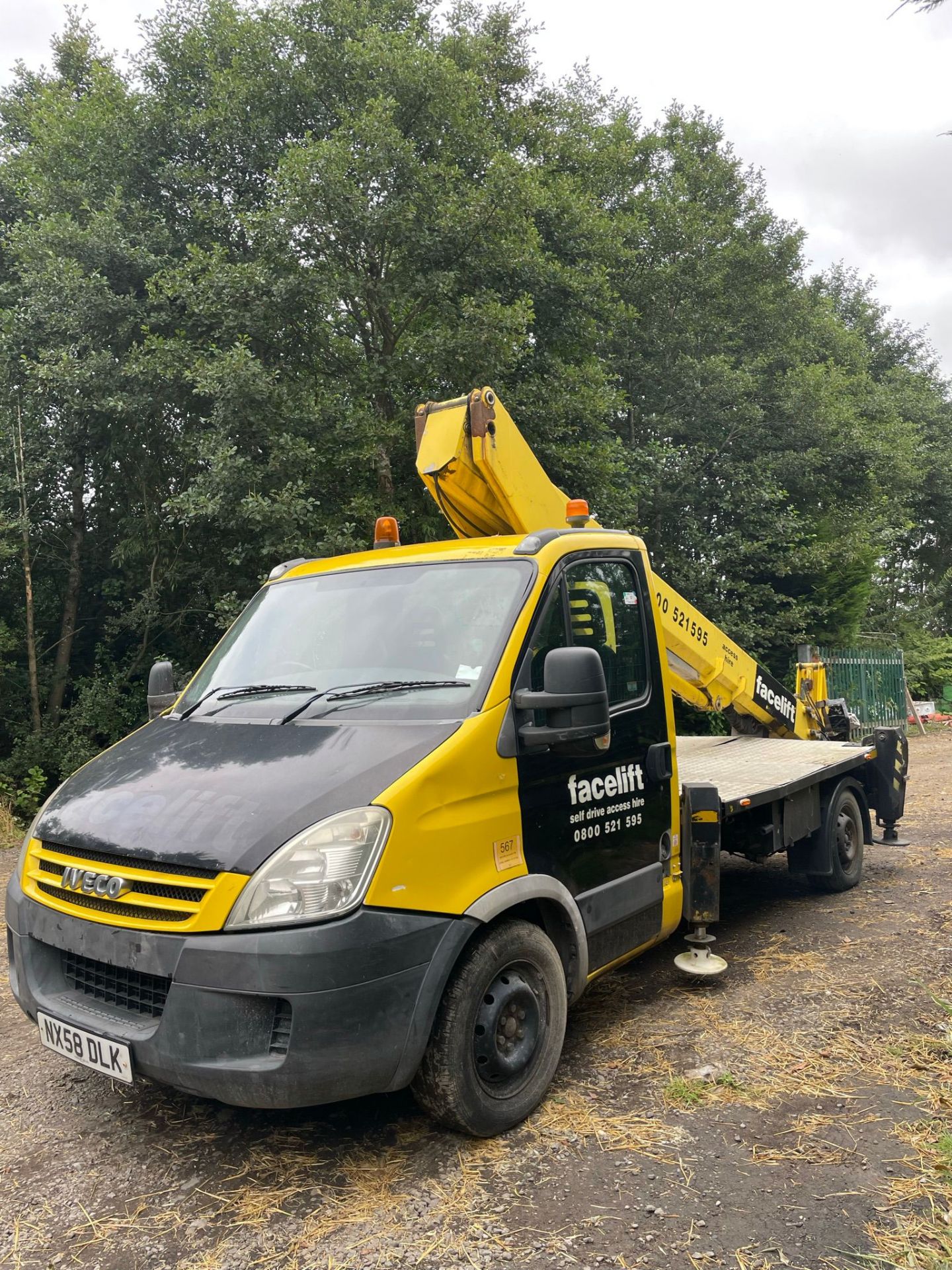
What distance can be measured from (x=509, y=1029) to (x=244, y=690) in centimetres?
178

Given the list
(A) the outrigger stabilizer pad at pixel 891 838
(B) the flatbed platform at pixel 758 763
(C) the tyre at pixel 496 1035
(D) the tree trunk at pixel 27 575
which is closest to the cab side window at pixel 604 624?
(C) the tyre at pixel 496 1035

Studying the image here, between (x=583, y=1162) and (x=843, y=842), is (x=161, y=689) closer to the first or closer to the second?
(x=583, y=1162)

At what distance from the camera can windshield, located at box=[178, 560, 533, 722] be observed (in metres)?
3.52

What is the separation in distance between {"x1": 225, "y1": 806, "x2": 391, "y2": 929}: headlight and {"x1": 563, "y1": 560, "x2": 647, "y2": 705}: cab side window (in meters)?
1.43

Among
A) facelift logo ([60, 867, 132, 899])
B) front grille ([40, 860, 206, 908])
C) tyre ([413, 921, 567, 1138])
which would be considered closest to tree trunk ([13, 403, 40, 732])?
facelift logo ([60, 867, 132, 899])

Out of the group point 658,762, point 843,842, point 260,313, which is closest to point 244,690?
point 658,762

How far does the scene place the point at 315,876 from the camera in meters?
2.81

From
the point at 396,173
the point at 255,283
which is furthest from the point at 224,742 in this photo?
the point at 396,173

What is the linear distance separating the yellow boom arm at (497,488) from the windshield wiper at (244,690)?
1.67 metres

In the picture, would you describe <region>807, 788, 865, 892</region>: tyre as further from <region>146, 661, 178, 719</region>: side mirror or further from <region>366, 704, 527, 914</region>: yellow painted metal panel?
<region>146, 661, 178, 719</region>: side mirror

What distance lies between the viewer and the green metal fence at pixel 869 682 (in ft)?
65.2

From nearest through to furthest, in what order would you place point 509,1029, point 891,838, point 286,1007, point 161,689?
point 286,1007 < point 509,1029 < point 161,689 < point 891,838

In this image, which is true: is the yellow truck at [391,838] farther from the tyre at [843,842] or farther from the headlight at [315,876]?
the tyre at [843,842]

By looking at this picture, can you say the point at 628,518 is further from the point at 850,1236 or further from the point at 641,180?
the point at 850,1236
